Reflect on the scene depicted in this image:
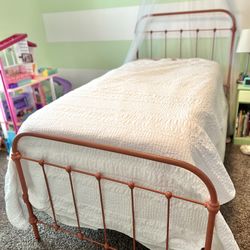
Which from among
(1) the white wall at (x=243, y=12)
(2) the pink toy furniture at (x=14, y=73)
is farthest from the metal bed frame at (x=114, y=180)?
(1) the white wall at (x=243, y=12)

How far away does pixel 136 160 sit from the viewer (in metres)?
1.26

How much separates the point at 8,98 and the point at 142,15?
5.52ft

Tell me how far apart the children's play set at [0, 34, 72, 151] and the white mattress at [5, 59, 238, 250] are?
38.7 inches

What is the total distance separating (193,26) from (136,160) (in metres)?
2.08

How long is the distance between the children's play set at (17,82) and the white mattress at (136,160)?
38.7 inches

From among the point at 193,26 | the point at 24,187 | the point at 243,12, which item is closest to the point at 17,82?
the point at 24,187

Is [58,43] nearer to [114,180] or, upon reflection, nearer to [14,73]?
[14,73]

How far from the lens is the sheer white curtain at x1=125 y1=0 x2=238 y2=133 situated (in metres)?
2.66

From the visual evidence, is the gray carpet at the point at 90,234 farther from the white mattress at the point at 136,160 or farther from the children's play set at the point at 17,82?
the children's play set at the point at 17,82

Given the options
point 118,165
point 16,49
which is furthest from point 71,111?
point 16,49

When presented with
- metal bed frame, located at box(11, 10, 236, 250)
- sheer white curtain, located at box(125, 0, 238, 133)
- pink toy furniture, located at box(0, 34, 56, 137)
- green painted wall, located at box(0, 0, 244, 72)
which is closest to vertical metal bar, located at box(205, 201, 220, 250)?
metal bed frame, located at box(11, 10, 236, 250)

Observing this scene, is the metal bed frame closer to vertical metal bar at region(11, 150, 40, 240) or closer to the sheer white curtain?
vertical metal bar at region(11, 150, 40, 240)

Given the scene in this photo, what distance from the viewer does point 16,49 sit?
2.76 m

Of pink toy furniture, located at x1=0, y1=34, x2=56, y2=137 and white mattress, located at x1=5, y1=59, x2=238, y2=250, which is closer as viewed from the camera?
white mattress, located at x1=5, y1=59, x2=238, y2=250
